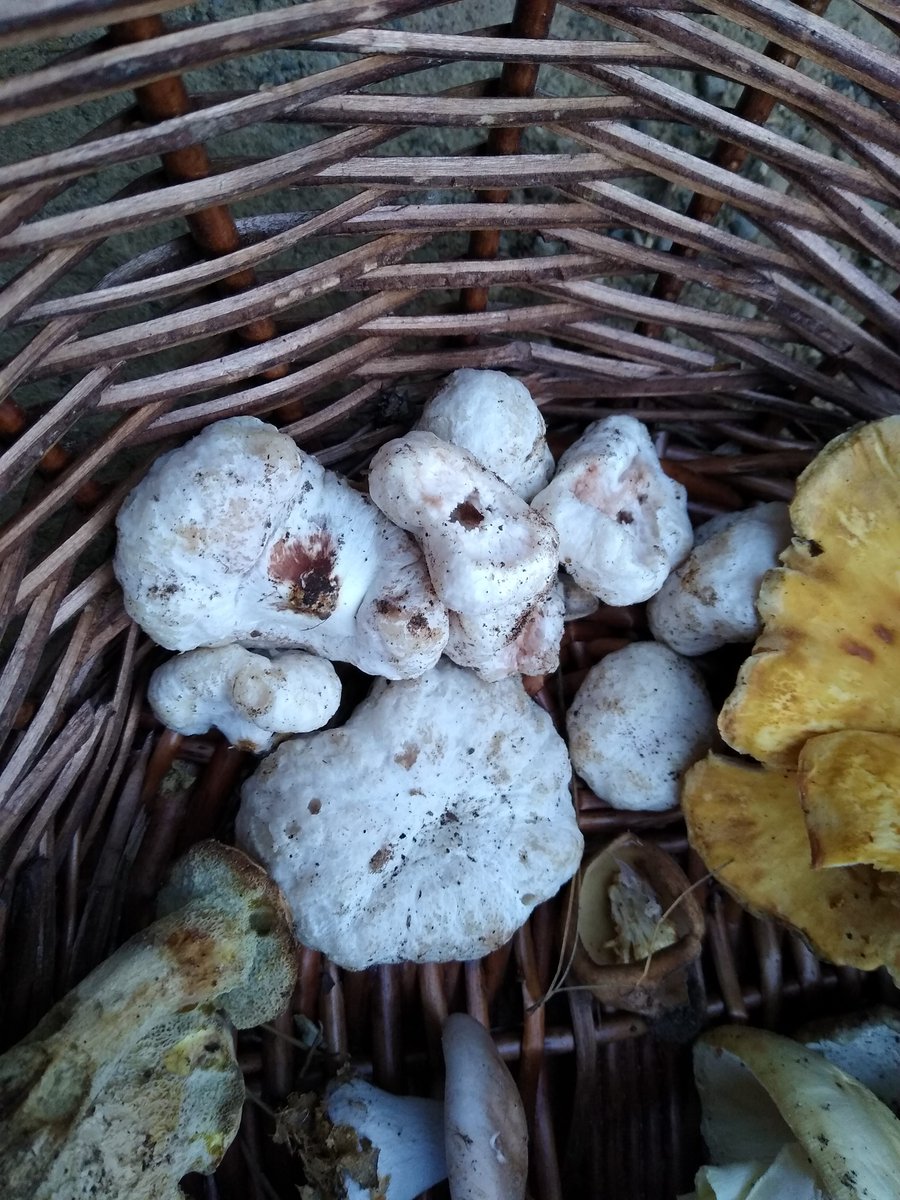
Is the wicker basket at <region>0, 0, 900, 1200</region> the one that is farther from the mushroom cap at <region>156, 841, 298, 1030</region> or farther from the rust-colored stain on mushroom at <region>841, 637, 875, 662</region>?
the rust-colored stain on mushroom at <region>841, 637, 875, 662</region>

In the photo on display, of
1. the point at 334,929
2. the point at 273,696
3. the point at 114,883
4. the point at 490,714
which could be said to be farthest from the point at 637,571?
the point at 114,883

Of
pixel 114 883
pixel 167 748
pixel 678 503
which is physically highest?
pixel 678 503

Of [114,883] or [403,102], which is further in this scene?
[114,883]

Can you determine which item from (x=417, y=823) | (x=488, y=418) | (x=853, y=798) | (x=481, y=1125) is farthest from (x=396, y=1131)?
(x=488, y=418)

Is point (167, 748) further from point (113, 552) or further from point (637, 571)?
point (637, 571)

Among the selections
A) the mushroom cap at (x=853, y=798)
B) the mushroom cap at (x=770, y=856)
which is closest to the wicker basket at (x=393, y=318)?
the mushroom cap at (x=770, y=856)

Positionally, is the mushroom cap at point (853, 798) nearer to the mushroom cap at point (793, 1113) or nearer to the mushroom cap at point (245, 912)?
the mushroom cap at point (793, 1113)

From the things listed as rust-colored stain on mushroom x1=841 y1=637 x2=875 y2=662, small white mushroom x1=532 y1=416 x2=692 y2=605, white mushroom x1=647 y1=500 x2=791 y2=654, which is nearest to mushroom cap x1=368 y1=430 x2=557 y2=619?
small white mushroom x1=532 y1=416 x2=692 y2=605
